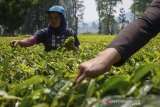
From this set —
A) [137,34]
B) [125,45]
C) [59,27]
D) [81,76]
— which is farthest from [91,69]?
[59,27]

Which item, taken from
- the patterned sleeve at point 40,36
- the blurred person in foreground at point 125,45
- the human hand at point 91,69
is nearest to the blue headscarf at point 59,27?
the patterned sleeve at point 40,36

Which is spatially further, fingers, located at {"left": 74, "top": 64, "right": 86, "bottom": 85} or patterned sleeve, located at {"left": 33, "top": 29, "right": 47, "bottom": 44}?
patterned sleeve, located at {"left": 33, "top": 29, "right": 47, "bottom": 44}

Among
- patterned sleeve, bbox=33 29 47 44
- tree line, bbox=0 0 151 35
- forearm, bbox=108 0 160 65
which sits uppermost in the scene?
forearm, bbox=108 0 160 65

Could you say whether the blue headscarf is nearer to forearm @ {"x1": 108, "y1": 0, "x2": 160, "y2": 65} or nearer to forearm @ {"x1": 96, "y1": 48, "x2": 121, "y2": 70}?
forearm @ {"x1": 108, "y1": 0, "x2": 160, "y2": 65}

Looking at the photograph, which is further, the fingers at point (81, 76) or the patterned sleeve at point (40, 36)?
the patterned sleeve at point (40, 36)

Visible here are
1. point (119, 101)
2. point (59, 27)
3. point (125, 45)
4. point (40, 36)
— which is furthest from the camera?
point (59, 27)

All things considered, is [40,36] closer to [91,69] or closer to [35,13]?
[91,69]

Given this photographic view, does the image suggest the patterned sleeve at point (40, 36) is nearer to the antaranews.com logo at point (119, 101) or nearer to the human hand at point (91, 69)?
the human hand at point (91, 69)

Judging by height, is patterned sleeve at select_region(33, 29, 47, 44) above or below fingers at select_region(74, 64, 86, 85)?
below

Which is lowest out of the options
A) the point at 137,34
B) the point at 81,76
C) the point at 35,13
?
the point at 35,13

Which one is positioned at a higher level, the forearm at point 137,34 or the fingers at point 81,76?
the forearm at point 137,34

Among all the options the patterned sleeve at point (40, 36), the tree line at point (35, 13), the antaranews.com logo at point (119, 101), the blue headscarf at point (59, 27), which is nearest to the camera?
the antaranews.com logo at point (119, 101)

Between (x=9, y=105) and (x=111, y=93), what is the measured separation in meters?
0.40

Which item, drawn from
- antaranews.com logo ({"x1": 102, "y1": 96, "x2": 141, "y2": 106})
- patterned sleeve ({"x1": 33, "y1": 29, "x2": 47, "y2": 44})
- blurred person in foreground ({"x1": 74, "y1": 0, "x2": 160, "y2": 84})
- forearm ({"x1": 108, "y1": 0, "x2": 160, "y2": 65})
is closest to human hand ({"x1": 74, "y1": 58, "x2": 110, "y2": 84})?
blurred person in foreground ({"x1": 74, "y1": 0, "x2": 160, "y2": 84})
